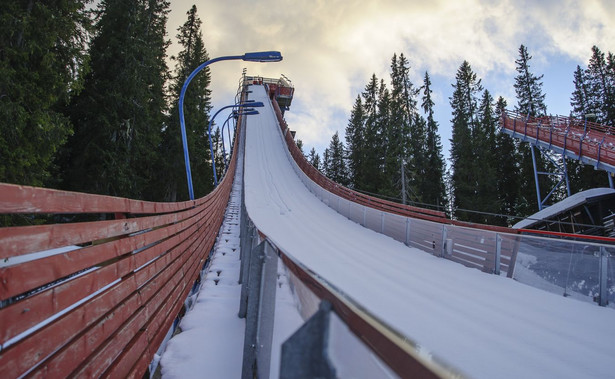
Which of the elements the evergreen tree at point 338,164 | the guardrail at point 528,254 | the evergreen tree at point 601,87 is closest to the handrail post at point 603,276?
the guardrail at point 528,254

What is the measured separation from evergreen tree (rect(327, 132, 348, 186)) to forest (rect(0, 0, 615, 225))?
13.0 ft

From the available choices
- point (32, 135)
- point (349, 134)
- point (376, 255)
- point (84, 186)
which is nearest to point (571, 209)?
point (376, 255)

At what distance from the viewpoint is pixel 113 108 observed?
20.2m

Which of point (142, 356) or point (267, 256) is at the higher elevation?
point (267, 256)

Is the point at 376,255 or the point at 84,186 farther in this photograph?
the point at 84,186

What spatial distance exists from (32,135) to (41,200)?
45.5ft

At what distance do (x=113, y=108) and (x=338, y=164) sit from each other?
2145 inches

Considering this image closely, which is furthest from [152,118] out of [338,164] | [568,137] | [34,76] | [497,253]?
[338,164]

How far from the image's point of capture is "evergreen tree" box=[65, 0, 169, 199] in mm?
19594

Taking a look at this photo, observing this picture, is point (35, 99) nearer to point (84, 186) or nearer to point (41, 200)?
point (84, 186)

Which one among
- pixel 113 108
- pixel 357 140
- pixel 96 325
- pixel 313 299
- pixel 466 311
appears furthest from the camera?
pixel 357 140

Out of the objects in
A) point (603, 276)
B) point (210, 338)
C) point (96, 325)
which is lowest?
point (210, 338)

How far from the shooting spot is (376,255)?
974cm

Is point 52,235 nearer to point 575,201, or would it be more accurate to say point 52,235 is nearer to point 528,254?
point 528,254
